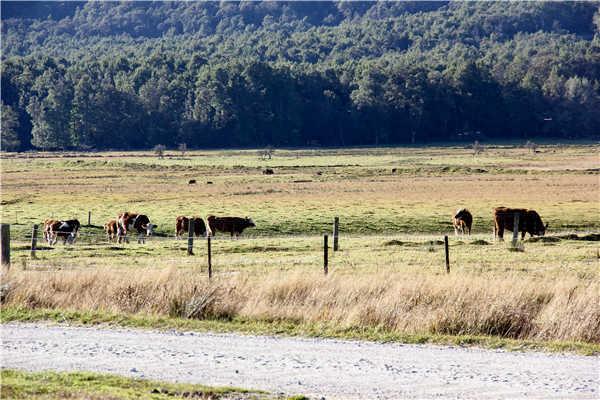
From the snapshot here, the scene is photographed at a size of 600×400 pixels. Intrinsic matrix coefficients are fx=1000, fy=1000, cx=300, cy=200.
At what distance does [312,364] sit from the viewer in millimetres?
13688

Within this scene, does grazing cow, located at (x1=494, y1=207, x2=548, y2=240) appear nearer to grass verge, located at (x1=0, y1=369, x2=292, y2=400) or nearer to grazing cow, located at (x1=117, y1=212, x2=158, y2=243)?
grazing cow, located at (x1=117, y1=212, x2=158, y2=243)

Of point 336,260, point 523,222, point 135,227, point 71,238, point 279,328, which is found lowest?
point 71,238

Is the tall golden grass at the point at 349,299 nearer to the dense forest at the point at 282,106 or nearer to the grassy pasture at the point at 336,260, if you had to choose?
the grassy pasture at the point at 336,260

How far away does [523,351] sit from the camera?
1464 centimetres

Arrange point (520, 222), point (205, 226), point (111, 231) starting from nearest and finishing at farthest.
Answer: point (520, 222), point (111, 231), point (205, 226)

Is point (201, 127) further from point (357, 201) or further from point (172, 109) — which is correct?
point (357, 201)

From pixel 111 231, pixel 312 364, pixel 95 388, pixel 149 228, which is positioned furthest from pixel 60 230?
pixel 95 388

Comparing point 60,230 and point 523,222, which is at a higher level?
point 523,222

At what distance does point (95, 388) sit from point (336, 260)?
16.3 meters

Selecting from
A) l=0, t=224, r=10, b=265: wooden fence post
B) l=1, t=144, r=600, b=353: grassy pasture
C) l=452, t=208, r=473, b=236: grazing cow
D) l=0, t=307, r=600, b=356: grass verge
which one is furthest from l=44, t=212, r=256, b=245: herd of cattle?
l=0, t=307, r=600, b=356: grass verge

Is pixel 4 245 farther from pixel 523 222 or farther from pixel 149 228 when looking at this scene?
pixel 523 222

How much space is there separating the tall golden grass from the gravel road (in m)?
1.08

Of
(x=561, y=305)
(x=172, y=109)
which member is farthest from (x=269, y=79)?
(x=561, y=305)

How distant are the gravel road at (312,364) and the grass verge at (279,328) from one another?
385 mm
